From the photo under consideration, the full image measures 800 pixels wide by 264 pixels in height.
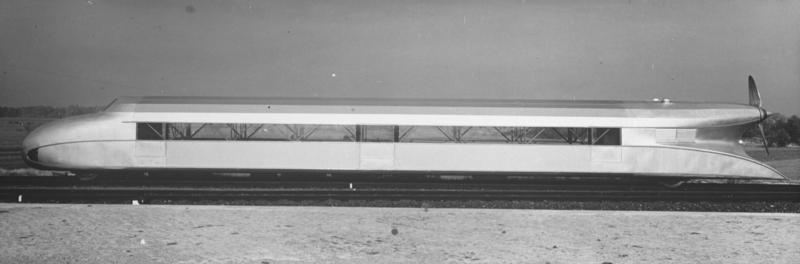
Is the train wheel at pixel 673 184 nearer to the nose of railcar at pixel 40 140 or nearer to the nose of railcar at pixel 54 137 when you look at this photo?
the nose of railcar at pixel 54 137

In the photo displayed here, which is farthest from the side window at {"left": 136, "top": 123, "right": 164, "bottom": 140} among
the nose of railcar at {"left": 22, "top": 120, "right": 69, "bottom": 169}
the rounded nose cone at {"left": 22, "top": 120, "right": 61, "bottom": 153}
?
the rounded nose cone at {"left": 22, "top": 120, "right": 61, "bottom": 153}

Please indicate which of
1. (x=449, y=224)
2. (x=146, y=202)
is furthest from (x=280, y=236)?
(x=146, y=202)

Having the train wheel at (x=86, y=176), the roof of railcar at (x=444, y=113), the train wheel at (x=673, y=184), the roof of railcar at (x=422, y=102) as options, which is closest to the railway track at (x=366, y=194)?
the train wheel at (x=673, y=184)

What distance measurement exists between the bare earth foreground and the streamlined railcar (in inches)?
132

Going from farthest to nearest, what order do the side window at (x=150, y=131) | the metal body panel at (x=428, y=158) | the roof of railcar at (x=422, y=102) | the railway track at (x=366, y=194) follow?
the roof of railcar at (x=422, y=102) → the side window at (x=150, y=131) → the metal body panel at (x=428, y=158) → the railway track at (x=366, y=194)

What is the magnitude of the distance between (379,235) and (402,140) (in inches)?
208

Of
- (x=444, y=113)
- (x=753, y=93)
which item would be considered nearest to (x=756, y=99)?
(x=753, y=93)

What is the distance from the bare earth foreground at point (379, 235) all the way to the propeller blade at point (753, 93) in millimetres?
5551

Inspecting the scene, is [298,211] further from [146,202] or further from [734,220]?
[734,220]

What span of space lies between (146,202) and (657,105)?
11.9m

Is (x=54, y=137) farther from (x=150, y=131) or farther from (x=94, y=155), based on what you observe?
(x=150, y=131)

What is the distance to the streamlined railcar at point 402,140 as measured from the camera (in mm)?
12227

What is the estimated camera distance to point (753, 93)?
13.2m

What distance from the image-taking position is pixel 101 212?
8625 mm
